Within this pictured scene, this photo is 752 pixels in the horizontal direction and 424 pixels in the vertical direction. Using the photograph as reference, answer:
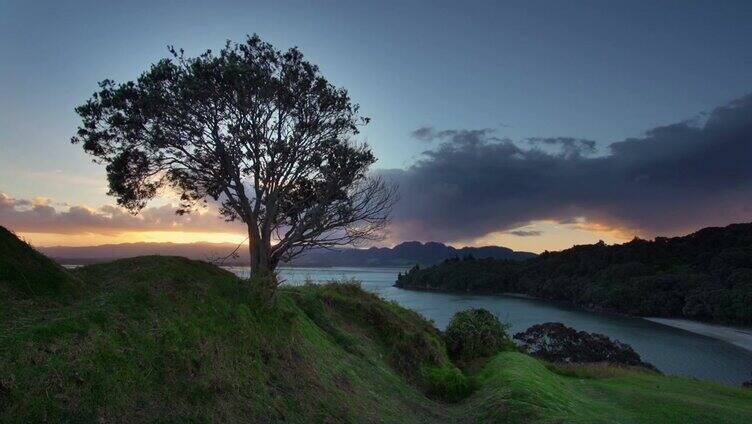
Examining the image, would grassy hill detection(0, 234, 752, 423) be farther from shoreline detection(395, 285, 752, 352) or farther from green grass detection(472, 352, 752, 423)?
shoreline detection(395, 285, 752, 352)

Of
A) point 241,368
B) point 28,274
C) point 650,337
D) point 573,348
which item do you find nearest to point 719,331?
point 650,337

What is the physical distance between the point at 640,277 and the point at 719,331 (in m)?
26.1

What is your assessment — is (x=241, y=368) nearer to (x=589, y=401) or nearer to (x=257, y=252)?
(x=257, y=252)

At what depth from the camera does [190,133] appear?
71.7 feet

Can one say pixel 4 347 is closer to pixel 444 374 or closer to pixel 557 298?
pixel 444 374

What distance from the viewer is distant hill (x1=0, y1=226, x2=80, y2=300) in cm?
881

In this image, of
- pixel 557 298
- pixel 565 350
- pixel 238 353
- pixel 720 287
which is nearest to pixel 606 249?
pixel 557 298

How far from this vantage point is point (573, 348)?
46125mm

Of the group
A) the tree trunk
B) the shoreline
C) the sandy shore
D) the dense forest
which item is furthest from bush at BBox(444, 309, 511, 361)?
the dense forest

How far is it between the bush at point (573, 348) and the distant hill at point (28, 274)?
133 feet

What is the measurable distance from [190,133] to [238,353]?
44.6 ft

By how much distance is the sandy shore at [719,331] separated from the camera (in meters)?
61.5

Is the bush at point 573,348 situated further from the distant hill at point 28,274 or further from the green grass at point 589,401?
the distant hill at point 28,274

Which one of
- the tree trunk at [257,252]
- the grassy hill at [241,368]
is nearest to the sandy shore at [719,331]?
the grassy hill at [241,368]
